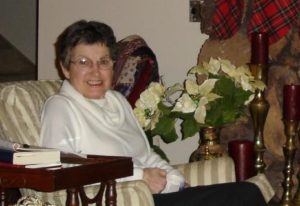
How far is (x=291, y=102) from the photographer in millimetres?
2678

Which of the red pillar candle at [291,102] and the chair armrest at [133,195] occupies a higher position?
the red pillar candle at [291,102]

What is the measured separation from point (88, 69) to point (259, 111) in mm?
883

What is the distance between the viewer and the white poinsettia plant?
259 centimetres

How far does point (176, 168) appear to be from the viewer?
2.44 m

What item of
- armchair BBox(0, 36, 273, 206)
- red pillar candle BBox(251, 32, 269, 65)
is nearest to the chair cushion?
armchair BBox(0, 36, 273, 206)

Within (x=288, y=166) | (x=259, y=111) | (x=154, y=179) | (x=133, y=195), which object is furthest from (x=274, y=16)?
(x=133, y=195)

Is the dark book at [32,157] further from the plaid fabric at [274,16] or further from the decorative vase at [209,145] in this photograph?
the plaid fabric at [274,16]

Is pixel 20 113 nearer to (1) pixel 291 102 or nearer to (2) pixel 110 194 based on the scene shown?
(2) pixel 110 194

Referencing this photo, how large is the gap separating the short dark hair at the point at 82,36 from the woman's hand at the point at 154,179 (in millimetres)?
476

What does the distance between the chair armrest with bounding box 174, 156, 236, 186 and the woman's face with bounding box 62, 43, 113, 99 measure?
0.43 metres

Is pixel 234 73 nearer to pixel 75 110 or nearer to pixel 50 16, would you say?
pixel 75 110

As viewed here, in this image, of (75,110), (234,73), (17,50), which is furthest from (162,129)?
(17,50)

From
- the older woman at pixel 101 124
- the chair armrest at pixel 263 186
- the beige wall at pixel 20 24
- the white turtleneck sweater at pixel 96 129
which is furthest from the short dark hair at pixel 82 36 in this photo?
the beige wall at pixel 20 24

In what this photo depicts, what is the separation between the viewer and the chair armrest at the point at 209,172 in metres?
2.41
